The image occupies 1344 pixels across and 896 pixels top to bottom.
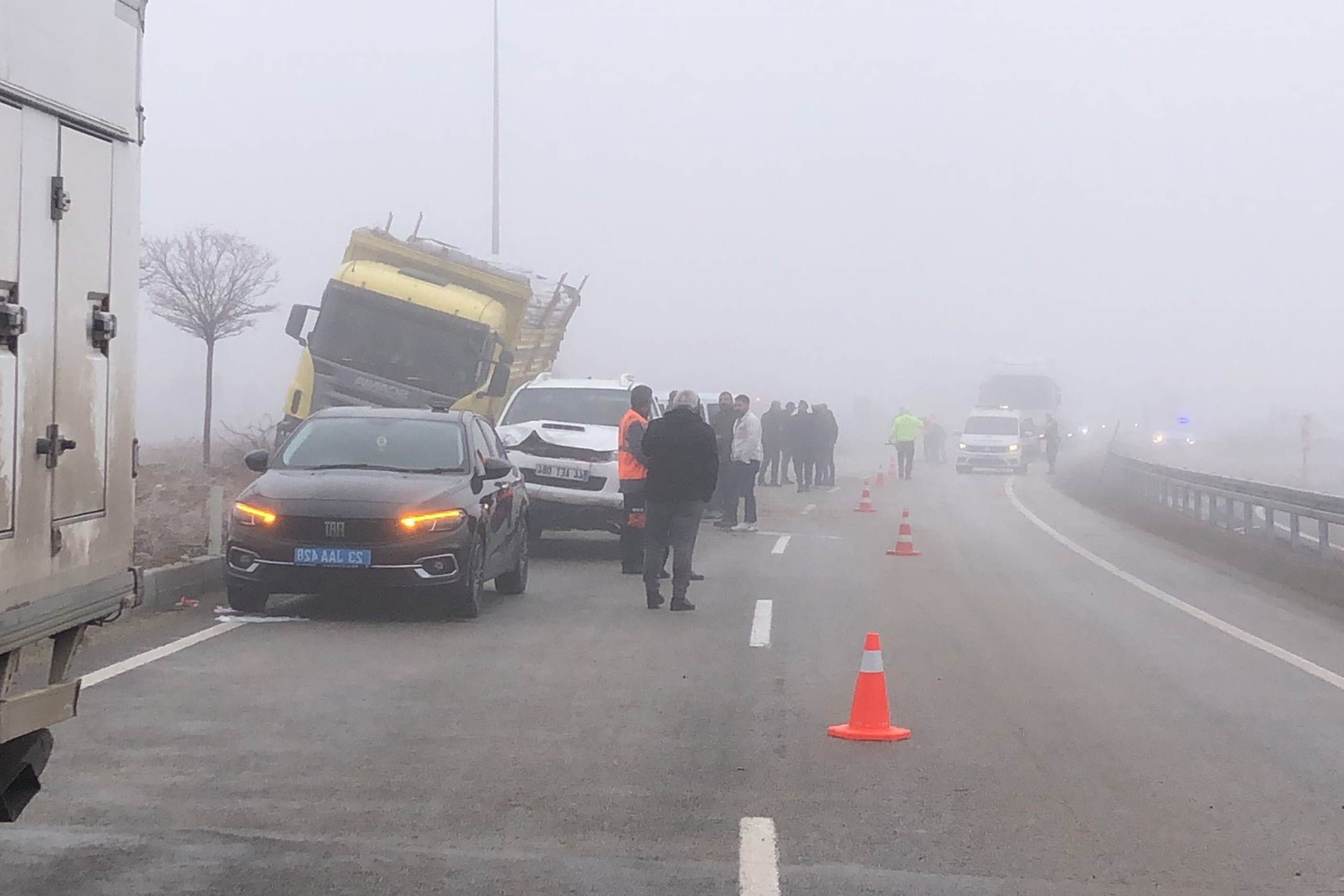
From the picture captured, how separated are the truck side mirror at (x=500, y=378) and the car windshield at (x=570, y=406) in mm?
2741

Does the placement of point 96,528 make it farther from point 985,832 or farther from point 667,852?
point 985,832

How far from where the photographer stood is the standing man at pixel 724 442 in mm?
22484

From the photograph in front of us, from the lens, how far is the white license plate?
17.0 meters

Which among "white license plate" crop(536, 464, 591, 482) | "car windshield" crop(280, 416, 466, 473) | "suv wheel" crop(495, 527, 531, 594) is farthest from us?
"white license plate" crop(536, 464, 591, 482)

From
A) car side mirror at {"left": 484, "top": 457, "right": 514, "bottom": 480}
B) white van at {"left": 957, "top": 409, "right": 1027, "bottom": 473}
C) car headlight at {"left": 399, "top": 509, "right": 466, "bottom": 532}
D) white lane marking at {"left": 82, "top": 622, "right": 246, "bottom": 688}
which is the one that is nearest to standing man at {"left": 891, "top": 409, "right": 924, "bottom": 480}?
white van at {"left": 957, "top": 409, "right": 1027, "bottom": 473}

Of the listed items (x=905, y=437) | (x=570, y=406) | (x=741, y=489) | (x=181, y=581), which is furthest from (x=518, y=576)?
(x=905, y=437)

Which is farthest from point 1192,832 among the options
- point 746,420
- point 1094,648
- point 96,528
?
point 746,420

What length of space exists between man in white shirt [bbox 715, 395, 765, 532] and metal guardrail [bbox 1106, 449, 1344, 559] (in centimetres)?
615

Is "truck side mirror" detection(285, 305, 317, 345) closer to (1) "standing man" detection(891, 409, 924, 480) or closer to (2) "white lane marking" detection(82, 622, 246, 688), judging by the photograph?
(2) "white lane marking" detection(82, 622, 246, 688)

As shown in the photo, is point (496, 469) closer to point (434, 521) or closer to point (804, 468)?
point (434, 521)

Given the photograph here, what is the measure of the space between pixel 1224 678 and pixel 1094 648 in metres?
1.28

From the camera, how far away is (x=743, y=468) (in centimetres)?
2230

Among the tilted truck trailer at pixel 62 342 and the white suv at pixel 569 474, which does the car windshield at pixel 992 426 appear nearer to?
the white suv at pixel 569 474

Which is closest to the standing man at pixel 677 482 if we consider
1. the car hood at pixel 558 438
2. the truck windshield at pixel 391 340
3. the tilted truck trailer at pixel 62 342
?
the car hood at pixel 558 438
